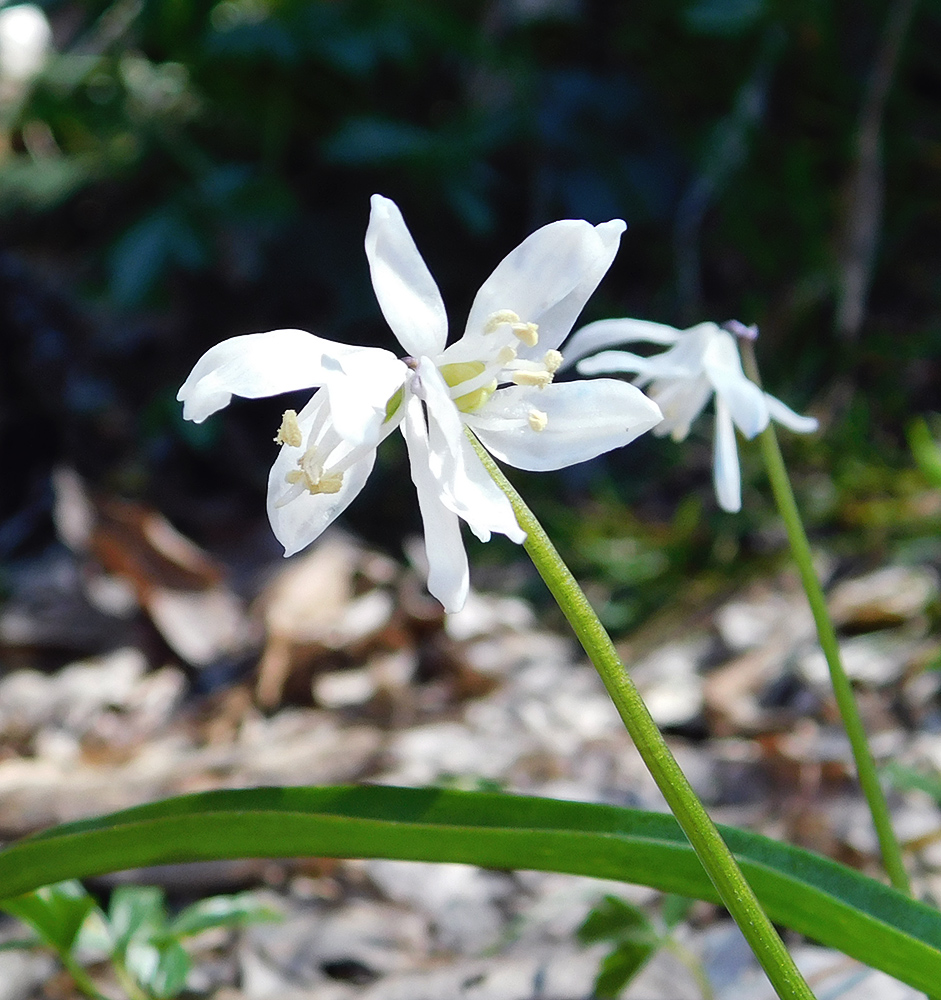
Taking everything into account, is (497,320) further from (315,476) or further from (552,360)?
(315,476)

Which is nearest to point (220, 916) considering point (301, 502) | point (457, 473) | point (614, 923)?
point (614, 923)

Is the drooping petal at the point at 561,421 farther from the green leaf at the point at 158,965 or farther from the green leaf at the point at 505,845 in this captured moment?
the green leaf at the point at 158,965

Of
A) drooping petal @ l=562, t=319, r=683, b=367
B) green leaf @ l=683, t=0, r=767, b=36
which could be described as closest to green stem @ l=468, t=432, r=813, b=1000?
drooping petal @ l=562, t=319, r=683, b=367

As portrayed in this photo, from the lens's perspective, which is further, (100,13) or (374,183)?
(374,183)

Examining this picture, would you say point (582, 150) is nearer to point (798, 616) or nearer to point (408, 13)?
point (408, 13)

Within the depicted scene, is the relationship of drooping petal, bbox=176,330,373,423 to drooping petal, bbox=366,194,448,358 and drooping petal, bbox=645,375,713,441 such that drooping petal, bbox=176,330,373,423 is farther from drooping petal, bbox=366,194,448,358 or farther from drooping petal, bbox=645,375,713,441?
drooping petal, bbox=645,375,713,441

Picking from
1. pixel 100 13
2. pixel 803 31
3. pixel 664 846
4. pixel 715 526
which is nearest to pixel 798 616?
pixel 715 526

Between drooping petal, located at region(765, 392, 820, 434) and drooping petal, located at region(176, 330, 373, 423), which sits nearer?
drooping petal, located at region(176, 330, 373, 423)
